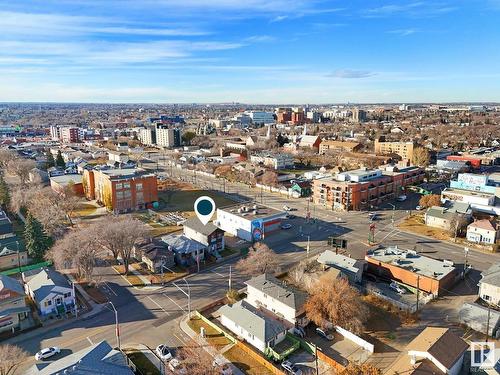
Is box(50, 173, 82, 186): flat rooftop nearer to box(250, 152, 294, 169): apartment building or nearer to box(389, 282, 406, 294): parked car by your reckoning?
box(250, 152, 294, 169): apartment building

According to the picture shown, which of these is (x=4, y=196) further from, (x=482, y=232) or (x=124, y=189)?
(x=482, y=232)

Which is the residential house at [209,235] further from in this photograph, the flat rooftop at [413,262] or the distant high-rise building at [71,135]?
the distant high-rise building at [71,135]

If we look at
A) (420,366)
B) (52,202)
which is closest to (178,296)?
(420,366)

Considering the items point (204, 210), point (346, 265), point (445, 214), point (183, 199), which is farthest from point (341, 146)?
point (346, 265)

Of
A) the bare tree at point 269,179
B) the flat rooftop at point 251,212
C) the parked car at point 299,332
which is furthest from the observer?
the bare tree at point 269,179

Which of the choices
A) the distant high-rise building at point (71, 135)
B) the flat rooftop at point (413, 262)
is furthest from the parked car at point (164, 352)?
the distant high-rise building at point (71, 135)
